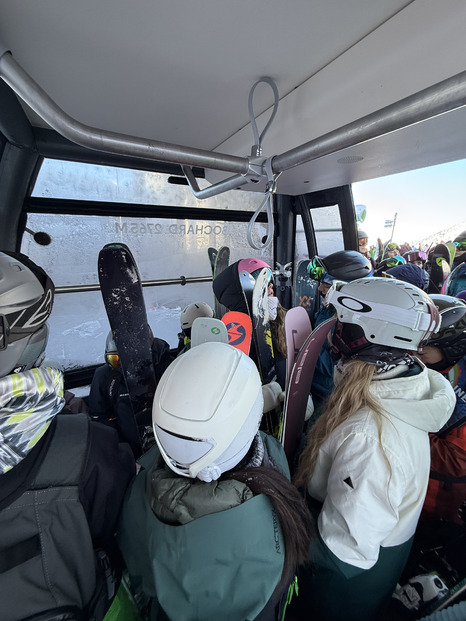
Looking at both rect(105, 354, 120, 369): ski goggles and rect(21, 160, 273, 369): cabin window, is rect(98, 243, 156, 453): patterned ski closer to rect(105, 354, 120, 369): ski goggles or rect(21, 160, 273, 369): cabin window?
rect(105, 354, 120, 369): ski goggles

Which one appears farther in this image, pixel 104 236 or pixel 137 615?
pixel 104 236

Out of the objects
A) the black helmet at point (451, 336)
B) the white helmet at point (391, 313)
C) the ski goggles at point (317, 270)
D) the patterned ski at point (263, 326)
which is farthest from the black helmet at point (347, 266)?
the white helmet at point (391, 313)

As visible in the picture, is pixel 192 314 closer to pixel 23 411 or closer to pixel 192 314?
pixel 192 314

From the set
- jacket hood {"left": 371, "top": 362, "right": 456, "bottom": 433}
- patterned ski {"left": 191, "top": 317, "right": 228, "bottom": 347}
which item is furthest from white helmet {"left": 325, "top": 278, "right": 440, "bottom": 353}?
patterned ski {"left": 191, "top": 317, "right": 228, "bottom": 347}

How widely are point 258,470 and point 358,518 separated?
35 cm

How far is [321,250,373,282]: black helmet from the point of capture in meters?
2.29

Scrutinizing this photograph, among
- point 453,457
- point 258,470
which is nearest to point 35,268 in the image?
point 258,470

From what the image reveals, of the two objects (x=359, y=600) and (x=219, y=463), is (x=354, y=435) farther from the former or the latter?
(x=359, y=600)

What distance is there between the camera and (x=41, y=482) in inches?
25.2

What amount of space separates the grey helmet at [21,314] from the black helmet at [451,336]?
1634mm

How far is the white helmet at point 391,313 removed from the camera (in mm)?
930

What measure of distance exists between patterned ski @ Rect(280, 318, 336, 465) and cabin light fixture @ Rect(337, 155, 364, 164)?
3.32 ft

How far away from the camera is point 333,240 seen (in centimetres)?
320

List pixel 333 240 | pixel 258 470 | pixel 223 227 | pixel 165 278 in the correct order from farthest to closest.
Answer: pixel 333 240
pixel 223 227
pixel 165 278
pixel 258 470
